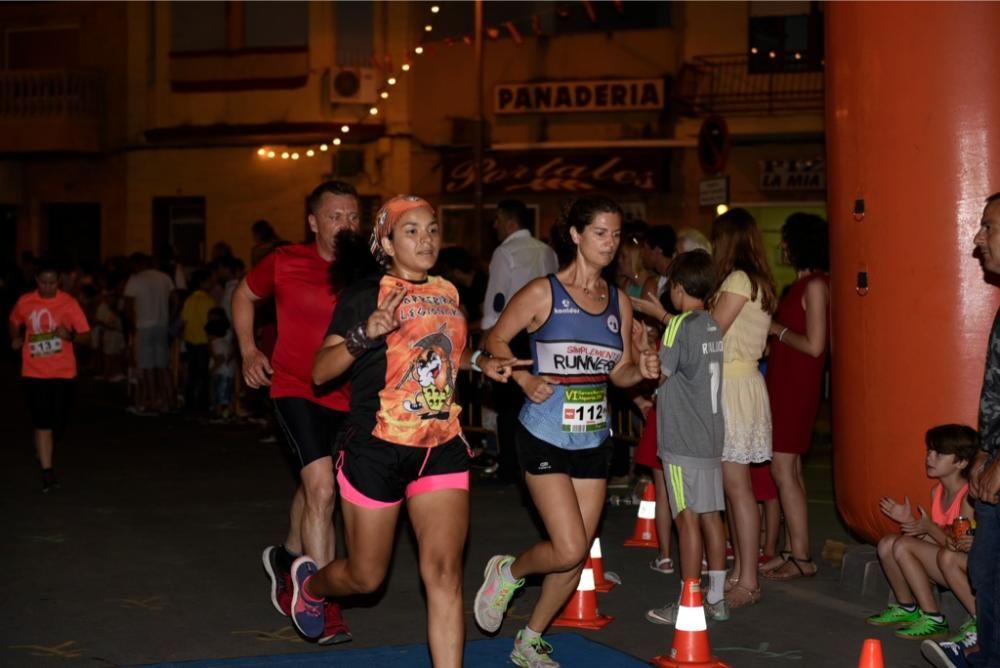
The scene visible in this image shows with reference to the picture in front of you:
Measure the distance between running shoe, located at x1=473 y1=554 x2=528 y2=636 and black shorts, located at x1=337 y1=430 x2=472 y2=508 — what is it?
3.61 ft

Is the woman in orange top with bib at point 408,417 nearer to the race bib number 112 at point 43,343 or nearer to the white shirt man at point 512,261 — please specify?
the white shirt man at point 512,261

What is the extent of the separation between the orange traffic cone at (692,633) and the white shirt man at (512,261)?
16.8 feet

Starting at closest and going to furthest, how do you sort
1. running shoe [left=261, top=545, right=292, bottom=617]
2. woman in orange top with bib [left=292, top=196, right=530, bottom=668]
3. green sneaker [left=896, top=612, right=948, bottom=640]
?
woman in orange top with bib [left=292, top=196, right=530, bottom=668] → green sneaker [left=896, top=612, right=948, bottom=640] → running shoe [left=261, top=545, right=292, bottom=617]

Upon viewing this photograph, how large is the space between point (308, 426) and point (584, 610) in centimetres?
166

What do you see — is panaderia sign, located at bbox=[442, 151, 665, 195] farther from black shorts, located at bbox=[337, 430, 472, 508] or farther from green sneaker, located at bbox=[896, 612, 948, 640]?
black shorts, located at bbox=[337, 430, 472, 508]

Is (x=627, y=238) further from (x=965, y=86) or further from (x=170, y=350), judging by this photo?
(x=170, y=350)

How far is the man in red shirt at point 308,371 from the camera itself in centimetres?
741

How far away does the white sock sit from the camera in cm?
763

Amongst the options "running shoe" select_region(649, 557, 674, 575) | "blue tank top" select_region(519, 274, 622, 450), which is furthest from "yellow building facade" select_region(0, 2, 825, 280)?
"blue tank top" select_region(519, 274, 622, 450)

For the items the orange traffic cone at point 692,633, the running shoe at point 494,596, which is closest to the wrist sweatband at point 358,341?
the running shoe at point 494,596

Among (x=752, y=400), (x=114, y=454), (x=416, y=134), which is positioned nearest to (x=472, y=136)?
(x=416, y=134)

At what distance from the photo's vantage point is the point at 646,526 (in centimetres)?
990

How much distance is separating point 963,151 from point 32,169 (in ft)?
87.2

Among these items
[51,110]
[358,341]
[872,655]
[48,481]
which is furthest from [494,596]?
[51,110]
